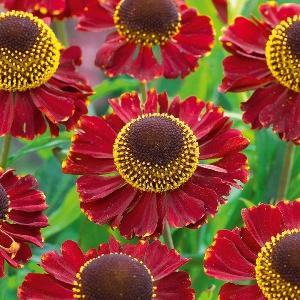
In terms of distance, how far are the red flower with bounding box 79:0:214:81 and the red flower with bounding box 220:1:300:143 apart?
0.29ft

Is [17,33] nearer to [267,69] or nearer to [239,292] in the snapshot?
[267,69]

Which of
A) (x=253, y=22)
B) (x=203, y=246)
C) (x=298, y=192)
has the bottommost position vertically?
(x=203, y=246)

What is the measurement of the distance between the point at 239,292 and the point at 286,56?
41 cm

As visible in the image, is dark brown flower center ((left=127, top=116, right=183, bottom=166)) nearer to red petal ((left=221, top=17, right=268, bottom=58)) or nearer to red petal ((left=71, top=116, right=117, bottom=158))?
red petal ((left=71, top=116, right=117, bottom=158))

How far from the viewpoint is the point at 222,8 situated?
172cm

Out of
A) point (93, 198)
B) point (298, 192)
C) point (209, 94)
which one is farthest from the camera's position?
point (209, 94)

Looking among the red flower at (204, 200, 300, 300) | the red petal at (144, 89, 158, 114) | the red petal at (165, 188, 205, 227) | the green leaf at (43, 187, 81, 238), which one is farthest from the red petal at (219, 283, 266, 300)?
the green leaf at (43, 187, 81, 238)

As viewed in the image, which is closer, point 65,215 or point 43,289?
point 43,289

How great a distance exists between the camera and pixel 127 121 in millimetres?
1383

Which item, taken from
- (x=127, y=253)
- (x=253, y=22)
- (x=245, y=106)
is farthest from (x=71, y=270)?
(x=253, y=22)

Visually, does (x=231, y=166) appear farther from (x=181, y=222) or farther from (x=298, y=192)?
(x=298, y=192)

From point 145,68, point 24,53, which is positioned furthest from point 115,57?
point 24,53

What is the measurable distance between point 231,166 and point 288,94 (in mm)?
177

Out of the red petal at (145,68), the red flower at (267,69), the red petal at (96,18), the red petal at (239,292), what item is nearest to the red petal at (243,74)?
the red flower at (267,69)
